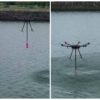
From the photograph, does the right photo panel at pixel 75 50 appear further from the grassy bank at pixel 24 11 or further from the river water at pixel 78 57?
the grassy bank at pixel 24 11

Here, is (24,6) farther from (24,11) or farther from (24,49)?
(24,49)

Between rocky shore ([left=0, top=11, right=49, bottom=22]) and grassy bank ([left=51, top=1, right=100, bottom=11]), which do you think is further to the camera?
rocky shore ([left=0, top=11, right=49, bottom=22])

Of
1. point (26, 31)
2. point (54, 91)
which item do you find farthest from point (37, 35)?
point (54, 91)

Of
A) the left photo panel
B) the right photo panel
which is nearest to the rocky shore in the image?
the left photo panel

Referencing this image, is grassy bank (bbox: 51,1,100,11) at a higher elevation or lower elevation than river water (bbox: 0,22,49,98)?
higher

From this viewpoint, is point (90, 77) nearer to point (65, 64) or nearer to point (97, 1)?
point (65, 64)

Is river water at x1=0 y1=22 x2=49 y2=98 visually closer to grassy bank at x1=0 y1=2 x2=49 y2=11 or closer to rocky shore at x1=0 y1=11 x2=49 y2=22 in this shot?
rocky shore at x1=0 y1=11 x2=49 y2=22

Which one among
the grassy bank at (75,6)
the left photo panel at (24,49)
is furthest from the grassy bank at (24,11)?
the grassy bank at (75,6)

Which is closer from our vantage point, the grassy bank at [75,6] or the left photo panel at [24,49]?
the grassy bank at [75,6]
